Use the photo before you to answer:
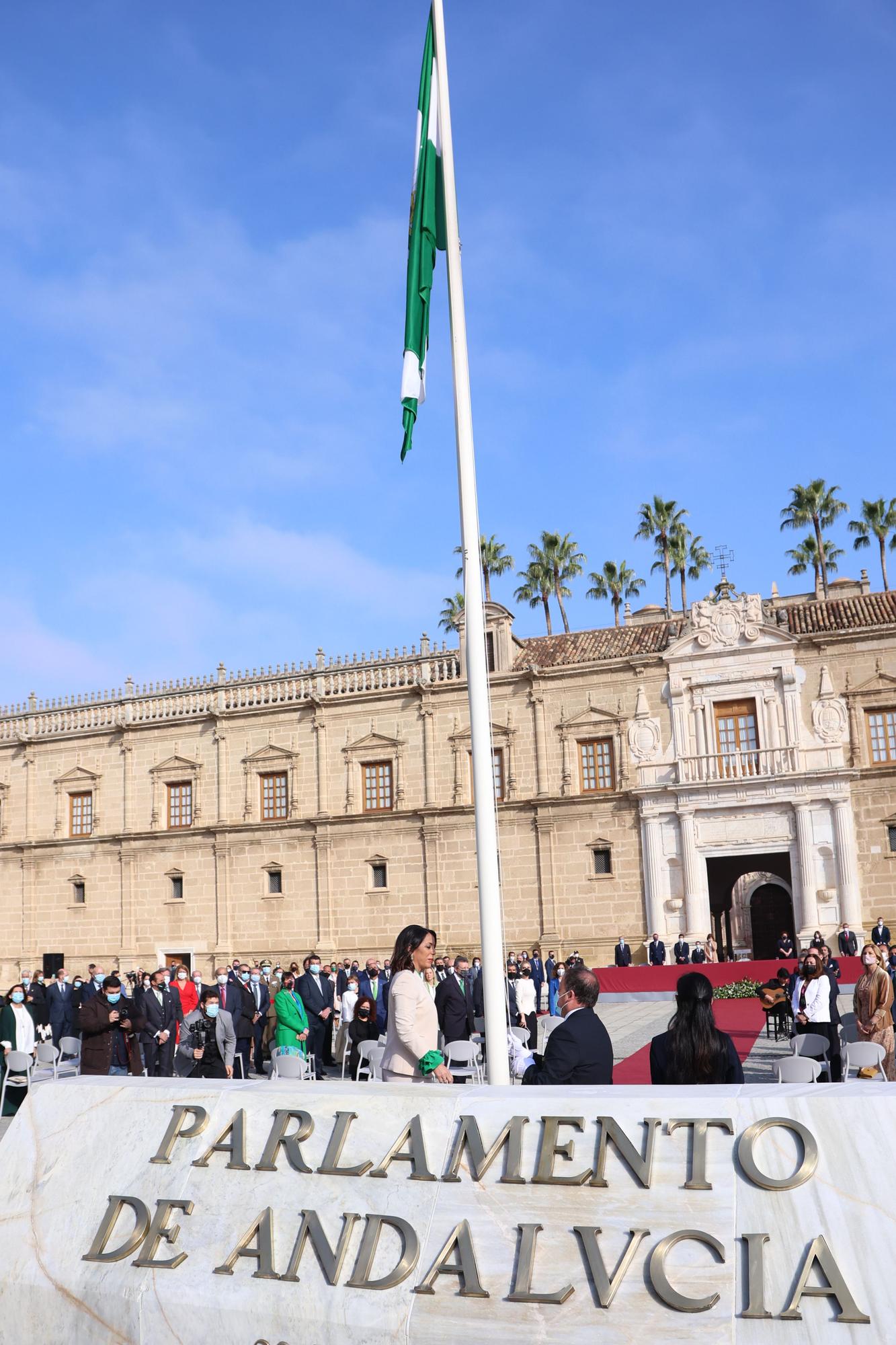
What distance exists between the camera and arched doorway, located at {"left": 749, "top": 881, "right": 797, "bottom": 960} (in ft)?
120

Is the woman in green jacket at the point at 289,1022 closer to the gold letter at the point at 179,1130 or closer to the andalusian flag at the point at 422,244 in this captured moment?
the andalusian flag at the point at 422,244

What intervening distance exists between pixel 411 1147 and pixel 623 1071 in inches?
399

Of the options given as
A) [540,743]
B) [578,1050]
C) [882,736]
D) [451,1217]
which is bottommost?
[451,1217]

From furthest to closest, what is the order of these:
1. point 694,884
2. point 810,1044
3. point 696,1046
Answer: point 694,884, point 810,1044, point 696,1046

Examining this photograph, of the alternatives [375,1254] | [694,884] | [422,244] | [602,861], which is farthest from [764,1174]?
[602,861]

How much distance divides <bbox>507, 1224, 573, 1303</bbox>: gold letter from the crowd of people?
1.16 metres

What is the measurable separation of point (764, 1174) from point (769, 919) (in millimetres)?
35184

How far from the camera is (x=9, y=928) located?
122ft

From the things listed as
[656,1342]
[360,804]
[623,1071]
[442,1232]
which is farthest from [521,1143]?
[360,804]

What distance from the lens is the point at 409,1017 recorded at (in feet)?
19.4

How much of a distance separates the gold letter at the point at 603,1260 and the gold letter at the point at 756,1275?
1.03ft

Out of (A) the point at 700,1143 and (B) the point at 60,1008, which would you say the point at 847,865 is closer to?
(B) the point at 60,1008

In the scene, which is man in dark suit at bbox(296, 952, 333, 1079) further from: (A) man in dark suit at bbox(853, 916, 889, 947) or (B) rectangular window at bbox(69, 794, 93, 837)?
(B) rectangular window at bbox(69, 794, 93, 837)

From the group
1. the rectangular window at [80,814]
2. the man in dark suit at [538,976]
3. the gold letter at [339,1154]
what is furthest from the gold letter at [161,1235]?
the rectangular window at [80,814]
